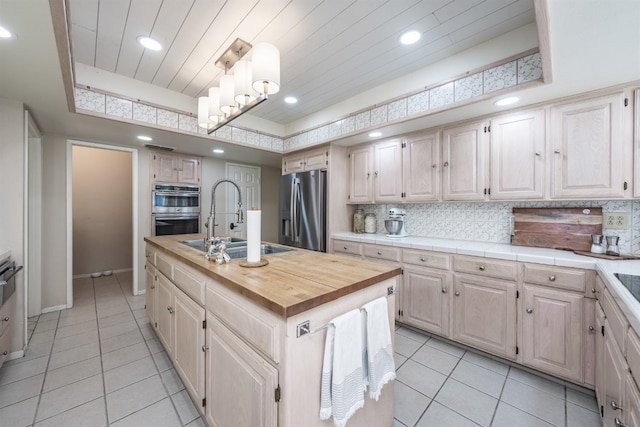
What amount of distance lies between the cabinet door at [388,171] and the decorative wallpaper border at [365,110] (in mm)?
377

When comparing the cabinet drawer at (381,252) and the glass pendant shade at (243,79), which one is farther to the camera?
the cabinet drawer at (381,252)

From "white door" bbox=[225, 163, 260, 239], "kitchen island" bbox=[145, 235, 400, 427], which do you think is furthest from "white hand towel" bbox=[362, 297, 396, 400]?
"white door" bbox=[225, 163, 260, 239]

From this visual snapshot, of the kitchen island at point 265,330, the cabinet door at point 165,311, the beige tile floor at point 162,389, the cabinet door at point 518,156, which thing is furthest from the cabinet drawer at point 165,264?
the cabinet door at point 518,156

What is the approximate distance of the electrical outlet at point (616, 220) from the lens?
6.33ft

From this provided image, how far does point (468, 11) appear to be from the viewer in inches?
68.6

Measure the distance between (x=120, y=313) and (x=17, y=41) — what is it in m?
2.78

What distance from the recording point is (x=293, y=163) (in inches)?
156

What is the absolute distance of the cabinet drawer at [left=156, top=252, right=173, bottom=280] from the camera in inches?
75.3

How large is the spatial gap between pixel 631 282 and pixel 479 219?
4.57ft

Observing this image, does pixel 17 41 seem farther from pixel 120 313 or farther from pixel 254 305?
pixel 120 313

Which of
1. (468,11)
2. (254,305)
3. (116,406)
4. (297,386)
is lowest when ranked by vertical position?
(116,406)

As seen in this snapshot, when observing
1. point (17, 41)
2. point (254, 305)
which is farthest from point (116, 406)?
point (17, 41)

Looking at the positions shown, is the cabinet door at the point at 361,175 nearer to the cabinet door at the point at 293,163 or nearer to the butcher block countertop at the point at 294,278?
the cabinet door at the point at 293,163

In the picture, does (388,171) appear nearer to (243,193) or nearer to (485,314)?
(485,314)
